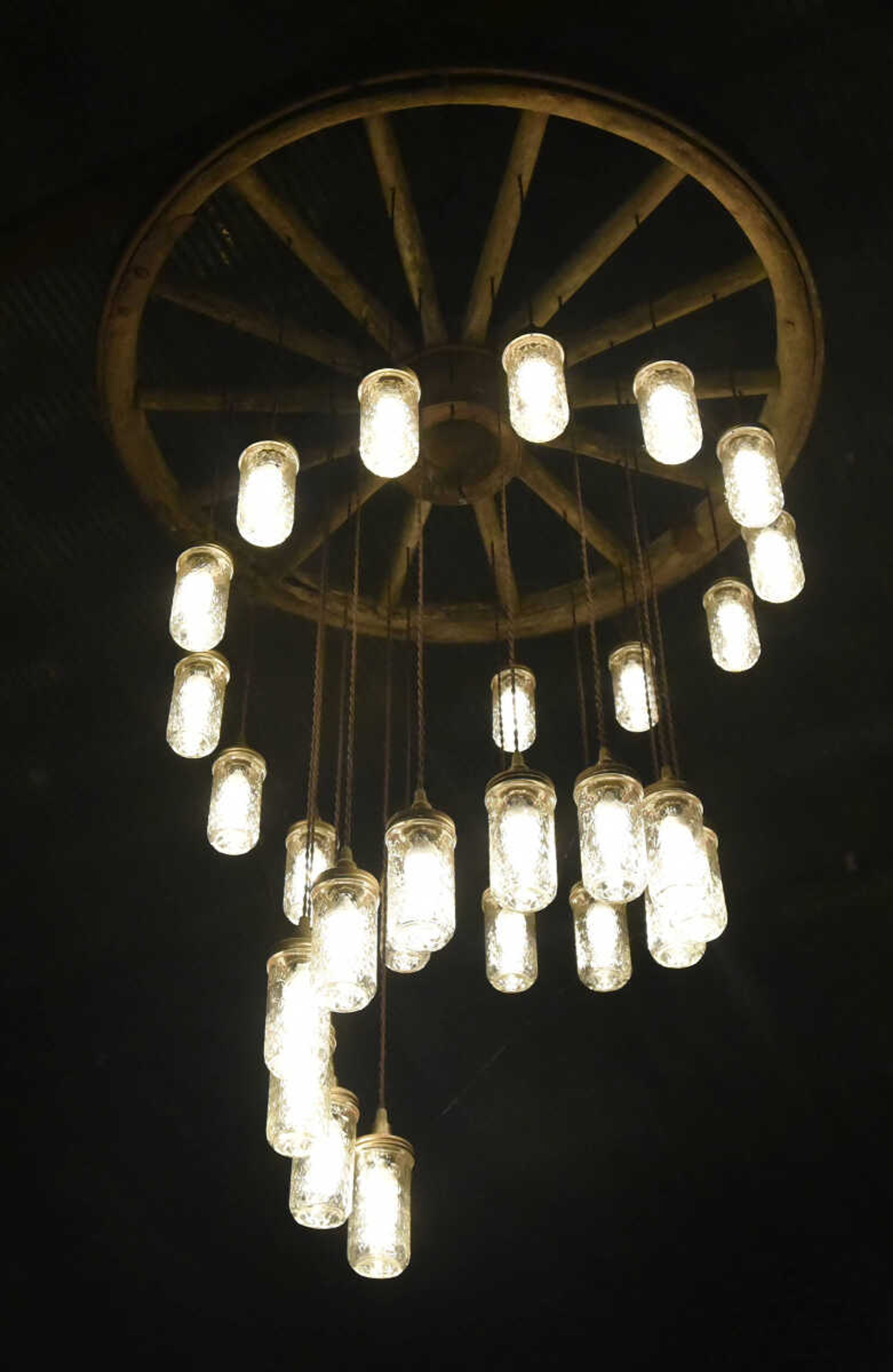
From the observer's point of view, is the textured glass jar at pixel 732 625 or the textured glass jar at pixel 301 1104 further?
the textured glass jar at pixel 732 625

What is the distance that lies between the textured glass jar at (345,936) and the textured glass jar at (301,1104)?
10 centimetres

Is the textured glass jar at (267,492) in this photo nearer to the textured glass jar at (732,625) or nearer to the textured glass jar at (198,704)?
the textured glass jar at (198,704)

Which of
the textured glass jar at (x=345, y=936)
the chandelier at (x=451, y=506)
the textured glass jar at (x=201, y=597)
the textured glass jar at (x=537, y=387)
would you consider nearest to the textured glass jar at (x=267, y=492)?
the chandelier at (x=451, y=506)

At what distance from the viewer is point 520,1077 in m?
4.74

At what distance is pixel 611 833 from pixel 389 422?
34.9 inches

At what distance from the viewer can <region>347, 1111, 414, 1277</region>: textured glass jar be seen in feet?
8.84

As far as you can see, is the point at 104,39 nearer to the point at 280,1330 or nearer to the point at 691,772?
the point at 691,772

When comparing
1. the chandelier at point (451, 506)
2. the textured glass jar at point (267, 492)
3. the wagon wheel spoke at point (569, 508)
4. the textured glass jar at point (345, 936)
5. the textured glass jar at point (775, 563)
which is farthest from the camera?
the wagon wheel spoke at point (569, 508)

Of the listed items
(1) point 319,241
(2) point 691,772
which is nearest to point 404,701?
(2) point 691,772

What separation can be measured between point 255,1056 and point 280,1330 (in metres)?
0.86

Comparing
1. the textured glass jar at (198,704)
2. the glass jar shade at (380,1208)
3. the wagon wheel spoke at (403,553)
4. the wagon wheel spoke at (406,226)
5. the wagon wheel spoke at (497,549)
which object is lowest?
the glass jar shade at (380,1208)

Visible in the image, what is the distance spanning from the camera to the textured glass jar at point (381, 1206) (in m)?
2.69

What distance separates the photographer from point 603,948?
9.96 ft

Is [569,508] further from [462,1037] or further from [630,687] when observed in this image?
[462,1037]
